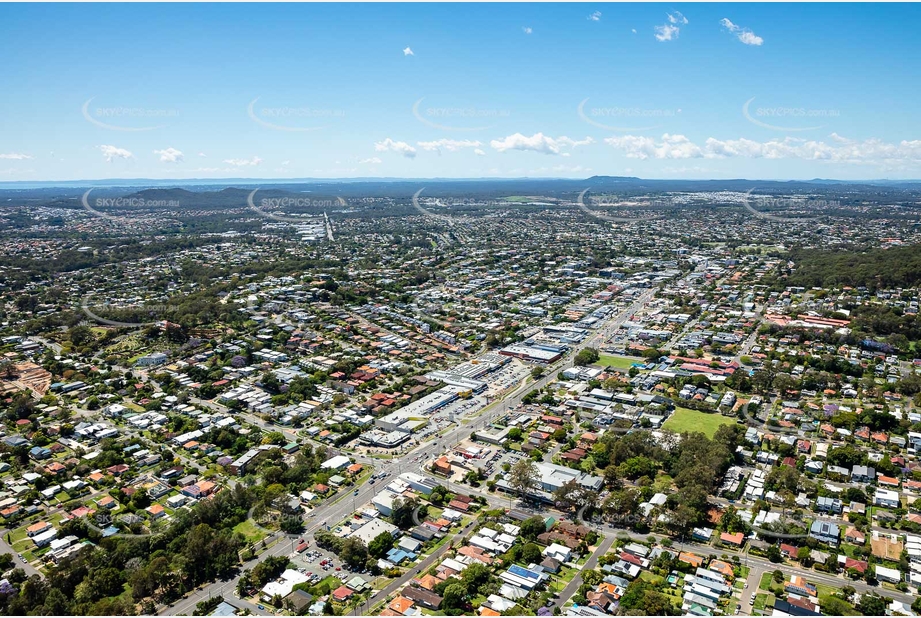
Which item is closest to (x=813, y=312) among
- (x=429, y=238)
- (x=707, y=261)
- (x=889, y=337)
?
(x=889, y=337)

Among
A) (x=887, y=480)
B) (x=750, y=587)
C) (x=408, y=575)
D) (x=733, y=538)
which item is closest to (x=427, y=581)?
(x=408, y=575)

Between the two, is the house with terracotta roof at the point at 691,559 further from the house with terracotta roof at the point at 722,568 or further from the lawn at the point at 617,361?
the lawn at the point at 617,361

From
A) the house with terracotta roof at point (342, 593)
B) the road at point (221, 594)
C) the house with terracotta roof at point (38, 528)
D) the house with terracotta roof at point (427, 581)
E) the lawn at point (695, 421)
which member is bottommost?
the road at point (221, 594)

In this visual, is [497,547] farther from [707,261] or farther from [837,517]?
[707,261]

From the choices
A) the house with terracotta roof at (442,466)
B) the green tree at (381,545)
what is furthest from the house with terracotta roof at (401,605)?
the house with terracotta roof at (442,466)

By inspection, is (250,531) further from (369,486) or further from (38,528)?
(38,528)

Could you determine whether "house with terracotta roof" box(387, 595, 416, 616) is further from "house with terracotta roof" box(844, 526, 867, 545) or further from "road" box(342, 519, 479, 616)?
"house with terracotta roof" box(844, 526, 867, 545)

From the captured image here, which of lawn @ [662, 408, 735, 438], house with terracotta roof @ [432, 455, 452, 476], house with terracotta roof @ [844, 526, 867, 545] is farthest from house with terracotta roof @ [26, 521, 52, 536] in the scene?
house with terracotta roof @ [844, 526, 867, 545]
